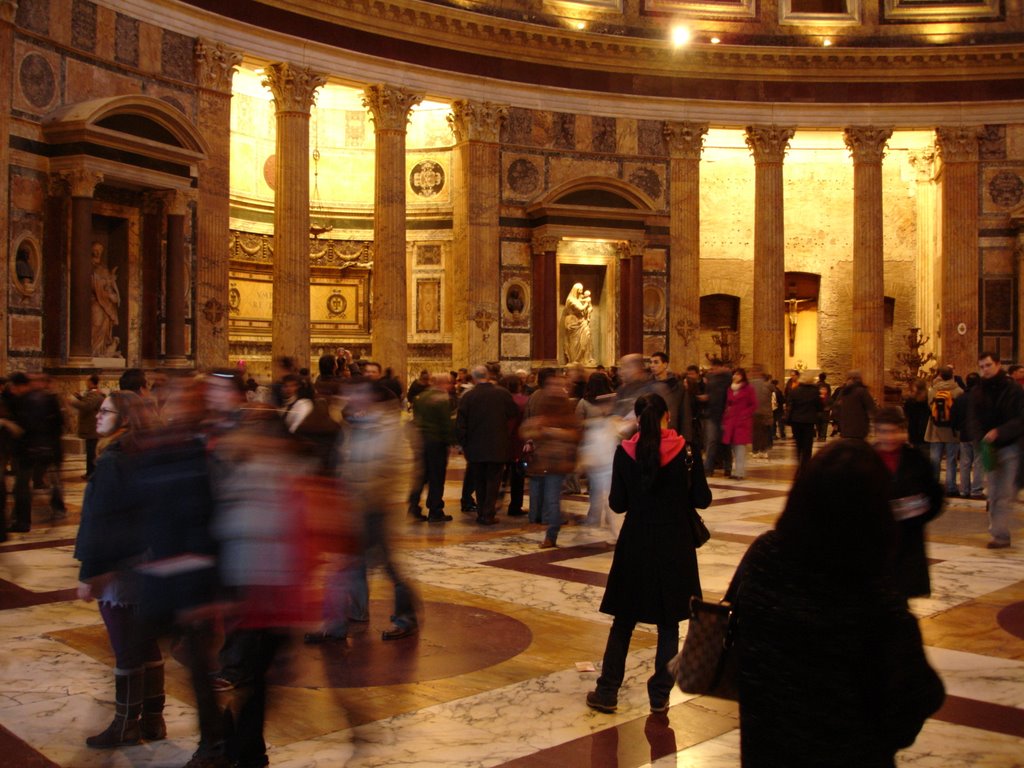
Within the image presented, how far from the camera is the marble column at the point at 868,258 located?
28422 mm

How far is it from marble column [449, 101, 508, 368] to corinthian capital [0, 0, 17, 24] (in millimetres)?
11260

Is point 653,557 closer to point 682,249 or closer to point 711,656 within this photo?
point 711,656

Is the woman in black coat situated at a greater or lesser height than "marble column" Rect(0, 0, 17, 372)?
lesser

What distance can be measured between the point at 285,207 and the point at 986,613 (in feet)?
60.0

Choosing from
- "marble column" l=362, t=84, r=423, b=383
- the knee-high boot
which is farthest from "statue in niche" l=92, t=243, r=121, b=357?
the knee-high boot

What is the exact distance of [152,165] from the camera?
18.6m

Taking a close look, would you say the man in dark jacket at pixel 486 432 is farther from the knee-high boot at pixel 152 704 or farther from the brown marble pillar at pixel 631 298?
the brown marble pillar at pixel 631 298

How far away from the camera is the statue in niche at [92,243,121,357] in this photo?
61.2ft

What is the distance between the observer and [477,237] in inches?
1024

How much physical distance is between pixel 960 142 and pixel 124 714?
94.4ft

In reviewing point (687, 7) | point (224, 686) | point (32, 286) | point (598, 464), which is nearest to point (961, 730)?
point (224, 686)

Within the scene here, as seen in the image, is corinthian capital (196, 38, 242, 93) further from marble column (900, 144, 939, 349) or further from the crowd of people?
marble column (900, 144, 939, 349)

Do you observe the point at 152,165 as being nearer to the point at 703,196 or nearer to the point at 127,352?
the point at 127,352

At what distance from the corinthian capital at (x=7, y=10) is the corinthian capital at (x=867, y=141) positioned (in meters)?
21.0
